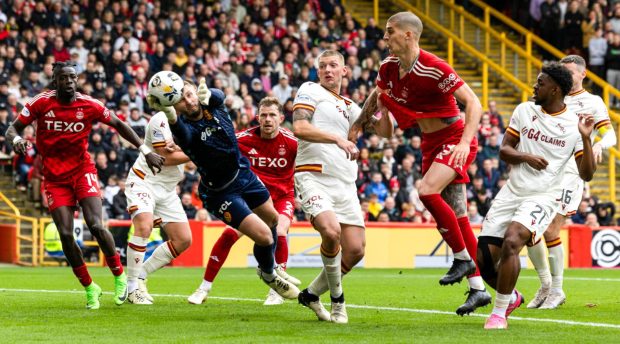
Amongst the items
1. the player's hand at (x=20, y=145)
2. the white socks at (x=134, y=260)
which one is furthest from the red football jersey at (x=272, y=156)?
the player's hand at (x=20, y=145)

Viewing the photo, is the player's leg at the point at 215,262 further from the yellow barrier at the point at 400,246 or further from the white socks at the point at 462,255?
the yellow barrier at the point at 400,246

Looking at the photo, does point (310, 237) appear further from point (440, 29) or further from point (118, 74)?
point (440, 29)

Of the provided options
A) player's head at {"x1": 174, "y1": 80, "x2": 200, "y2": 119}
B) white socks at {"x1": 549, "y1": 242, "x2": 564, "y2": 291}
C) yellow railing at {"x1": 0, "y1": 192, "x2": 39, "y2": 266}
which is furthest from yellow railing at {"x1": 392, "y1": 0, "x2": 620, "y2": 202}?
player's head at {"x1": 174, "y1": 80, "x2": 200, "y2": 119}

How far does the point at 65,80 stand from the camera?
12352 millimetres

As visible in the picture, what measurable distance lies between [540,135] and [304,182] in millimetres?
2297

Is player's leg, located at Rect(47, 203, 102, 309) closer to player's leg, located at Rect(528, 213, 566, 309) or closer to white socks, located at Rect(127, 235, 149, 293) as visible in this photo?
white socks, located at Rect(127, 235, 149, 293)

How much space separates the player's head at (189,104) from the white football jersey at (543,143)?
2959 millimetres

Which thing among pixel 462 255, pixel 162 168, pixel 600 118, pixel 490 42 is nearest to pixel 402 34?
pixel 462 255

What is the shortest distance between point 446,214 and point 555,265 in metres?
3.04

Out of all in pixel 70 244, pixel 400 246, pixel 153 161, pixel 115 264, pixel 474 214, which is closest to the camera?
pixel 153 161

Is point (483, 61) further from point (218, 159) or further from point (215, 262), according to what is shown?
point (218, 159)

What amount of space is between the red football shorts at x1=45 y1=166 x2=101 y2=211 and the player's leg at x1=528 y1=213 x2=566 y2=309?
5033 mm

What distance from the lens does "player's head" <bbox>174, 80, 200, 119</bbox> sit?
36.9 feet

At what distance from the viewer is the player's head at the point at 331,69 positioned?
461 inches
